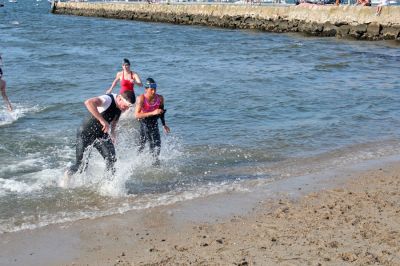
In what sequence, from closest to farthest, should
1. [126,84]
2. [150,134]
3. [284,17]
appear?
[150,134] < [126,84] < [284,17]

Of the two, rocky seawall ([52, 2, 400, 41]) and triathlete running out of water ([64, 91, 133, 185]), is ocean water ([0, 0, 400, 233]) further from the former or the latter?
rocky seawall ([52, 2, 400, 41])

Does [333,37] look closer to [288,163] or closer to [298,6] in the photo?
[298,6]

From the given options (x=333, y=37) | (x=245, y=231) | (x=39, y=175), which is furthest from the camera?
(x=333, y=37)

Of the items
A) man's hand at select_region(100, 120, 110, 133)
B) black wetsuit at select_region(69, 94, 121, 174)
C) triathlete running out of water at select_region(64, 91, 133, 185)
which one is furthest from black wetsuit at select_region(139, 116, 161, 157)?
man's hand at select_region(100, 120, 110, 133)

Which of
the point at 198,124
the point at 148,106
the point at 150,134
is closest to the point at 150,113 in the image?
the point at 148,106

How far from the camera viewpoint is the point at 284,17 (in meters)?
37.3

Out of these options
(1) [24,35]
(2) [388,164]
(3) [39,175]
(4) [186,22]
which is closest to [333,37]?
(4) [186,22]

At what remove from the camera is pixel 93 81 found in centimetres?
1761

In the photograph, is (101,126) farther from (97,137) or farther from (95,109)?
(95,109)

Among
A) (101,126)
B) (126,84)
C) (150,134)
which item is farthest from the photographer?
(126,84)

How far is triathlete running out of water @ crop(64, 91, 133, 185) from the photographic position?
6.92 m

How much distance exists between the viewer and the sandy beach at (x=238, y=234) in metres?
5.23

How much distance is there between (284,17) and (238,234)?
33.1 meters

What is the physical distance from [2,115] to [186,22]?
35537 mm
